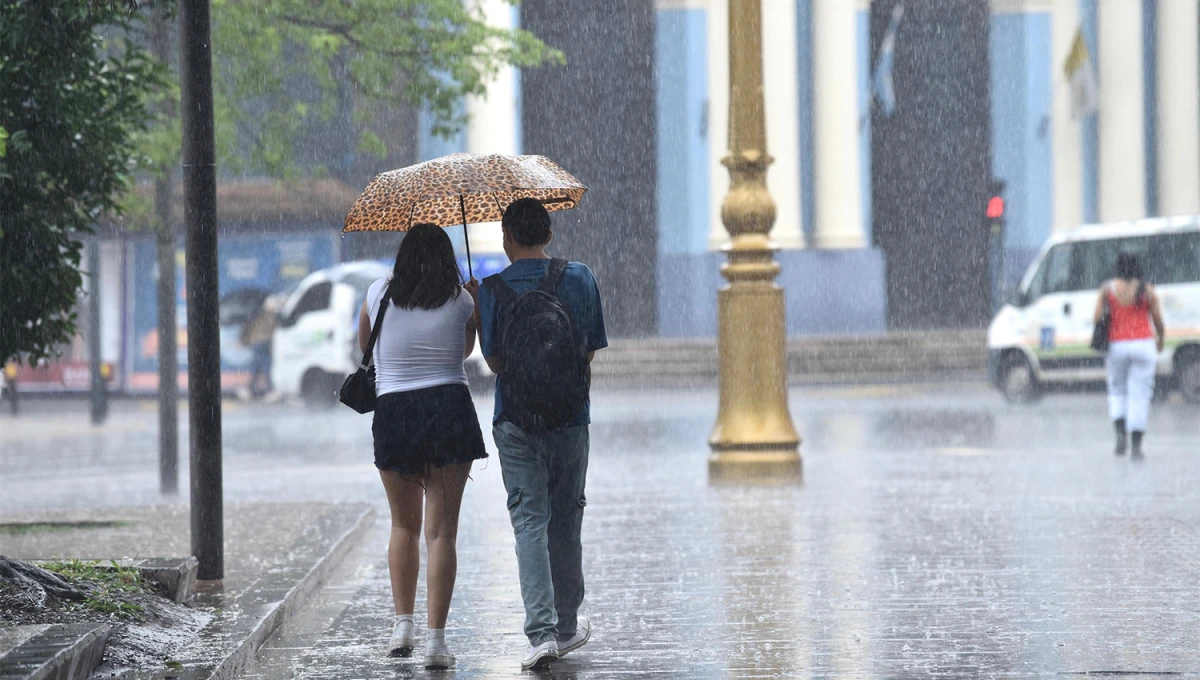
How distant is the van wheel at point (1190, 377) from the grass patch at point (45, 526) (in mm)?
15205

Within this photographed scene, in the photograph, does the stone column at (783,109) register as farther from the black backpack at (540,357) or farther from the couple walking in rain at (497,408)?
the black backpack at (540,357)

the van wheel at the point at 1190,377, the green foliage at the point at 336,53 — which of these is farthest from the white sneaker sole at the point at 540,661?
the van wheel at the point at 1190,377

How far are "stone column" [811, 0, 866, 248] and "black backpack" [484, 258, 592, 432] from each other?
26.1m

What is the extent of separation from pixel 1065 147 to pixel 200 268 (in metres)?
28.7

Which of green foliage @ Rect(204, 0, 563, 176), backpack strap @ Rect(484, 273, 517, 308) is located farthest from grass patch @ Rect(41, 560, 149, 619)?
green foliage @ Rect(204, 0, 563, 176)

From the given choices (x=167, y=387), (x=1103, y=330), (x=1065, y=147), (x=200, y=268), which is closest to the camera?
(x=200, y=268)

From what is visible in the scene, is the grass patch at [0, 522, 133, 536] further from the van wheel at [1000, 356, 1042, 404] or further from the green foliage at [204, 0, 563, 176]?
the van wheel at [1000, 356, 1042, 404]

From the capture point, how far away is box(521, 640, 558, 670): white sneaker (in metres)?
5.77

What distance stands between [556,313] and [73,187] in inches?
156

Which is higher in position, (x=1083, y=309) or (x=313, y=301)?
(x=313, y=301)

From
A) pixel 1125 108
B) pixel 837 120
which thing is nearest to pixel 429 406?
pixel 837 120

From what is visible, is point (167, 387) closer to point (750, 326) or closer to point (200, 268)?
point (750, 326)

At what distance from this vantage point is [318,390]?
25.6 m

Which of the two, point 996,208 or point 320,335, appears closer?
point 320,335
